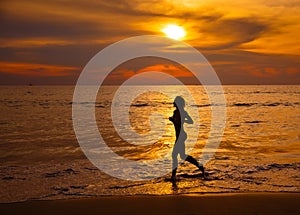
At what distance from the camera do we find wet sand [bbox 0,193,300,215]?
6.91m

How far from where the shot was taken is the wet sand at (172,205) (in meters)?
6.91

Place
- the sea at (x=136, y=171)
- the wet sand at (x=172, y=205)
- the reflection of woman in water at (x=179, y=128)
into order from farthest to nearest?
the reflection of woman in water at (x=179, y=128) < the sea at (x=136, y=171) < the wet sand at (x=172, y=205)

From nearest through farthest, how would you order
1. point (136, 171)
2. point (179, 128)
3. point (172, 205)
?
point (172, 205)
point (179, 128)
point (136, 171)

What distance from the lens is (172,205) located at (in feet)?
24.0

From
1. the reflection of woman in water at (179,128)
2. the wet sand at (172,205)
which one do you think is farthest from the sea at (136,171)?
the wet sand at (172,205)

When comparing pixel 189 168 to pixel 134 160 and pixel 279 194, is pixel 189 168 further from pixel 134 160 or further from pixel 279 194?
pixel 279 194

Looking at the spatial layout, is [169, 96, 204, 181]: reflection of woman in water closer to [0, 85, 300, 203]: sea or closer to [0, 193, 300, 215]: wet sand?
[0, 85, 300, 203]: sea

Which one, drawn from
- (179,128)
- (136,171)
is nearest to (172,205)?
(179,128)

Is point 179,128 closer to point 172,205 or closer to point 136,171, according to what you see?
point 136,171

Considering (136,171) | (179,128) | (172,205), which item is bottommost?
(172,205)

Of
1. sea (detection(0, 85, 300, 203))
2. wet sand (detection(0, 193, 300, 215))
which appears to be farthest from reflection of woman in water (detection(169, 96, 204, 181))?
wet sand (detection(0, 193, 300, 215))

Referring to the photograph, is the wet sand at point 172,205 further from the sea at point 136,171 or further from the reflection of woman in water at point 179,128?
the reflection of woman in water at point 179,128

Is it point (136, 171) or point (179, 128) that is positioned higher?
point (179, 128)

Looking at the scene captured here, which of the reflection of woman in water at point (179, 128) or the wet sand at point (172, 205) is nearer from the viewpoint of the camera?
the wet sand at point (172, 205)
